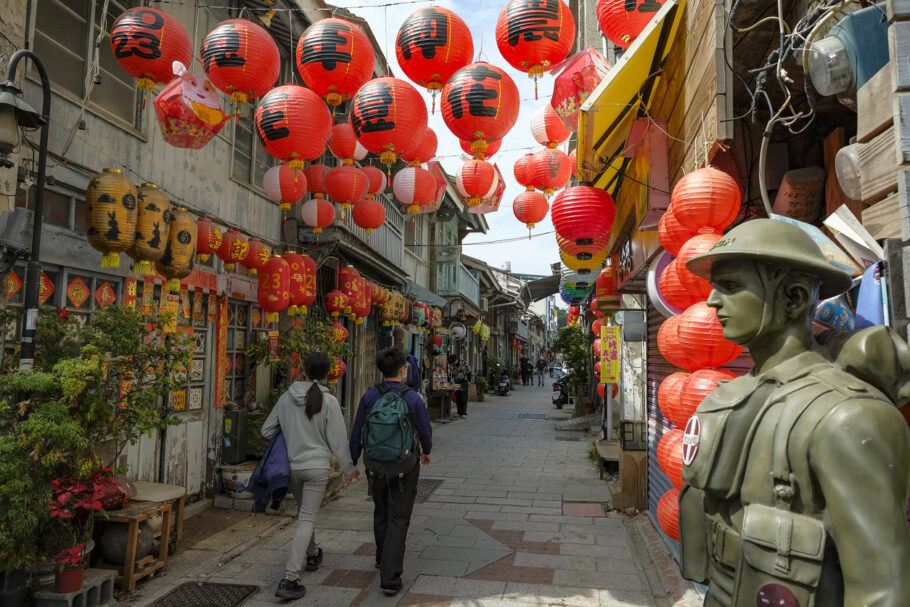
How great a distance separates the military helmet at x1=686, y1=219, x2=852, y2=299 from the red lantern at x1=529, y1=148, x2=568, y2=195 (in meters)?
5.79

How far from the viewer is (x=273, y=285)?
8.08m

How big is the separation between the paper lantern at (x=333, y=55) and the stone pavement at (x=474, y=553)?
4.74m

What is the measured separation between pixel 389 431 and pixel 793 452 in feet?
12.8

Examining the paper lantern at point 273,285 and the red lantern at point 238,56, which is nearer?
the red lantern at point 238,56

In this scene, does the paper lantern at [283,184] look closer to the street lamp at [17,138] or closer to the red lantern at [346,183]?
the red lantern at [346,183]

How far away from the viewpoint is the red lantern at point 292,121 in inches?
226

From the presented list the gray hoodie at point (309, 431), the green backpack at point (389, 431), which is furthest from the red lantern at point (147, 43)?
the green backpack at point (389, 431)

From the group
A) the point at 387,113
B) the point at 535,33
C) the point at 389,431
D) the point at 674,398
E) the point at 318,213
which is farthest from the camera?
the point at 318,213

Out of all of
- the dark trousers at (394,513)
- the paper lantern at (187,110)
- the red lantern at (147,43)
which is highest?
the red lantern at (147,43)

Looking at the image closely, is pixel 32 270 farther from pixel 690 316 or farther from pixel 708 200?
pixel 708 200

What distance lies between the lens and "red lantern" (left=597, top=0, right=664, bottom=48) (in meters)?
4.92

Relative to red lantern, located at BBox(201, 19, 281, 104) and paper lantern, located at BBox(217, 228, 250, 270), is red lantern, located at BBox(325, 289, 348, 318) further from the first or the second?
red lantern, located at BBox(201, 19, 281, 104)

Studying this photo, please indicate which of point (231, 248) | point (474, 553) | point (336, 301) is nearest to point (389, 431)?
point (474, 553)

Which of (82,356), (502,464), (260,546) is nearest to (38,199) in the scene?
(82,356)
